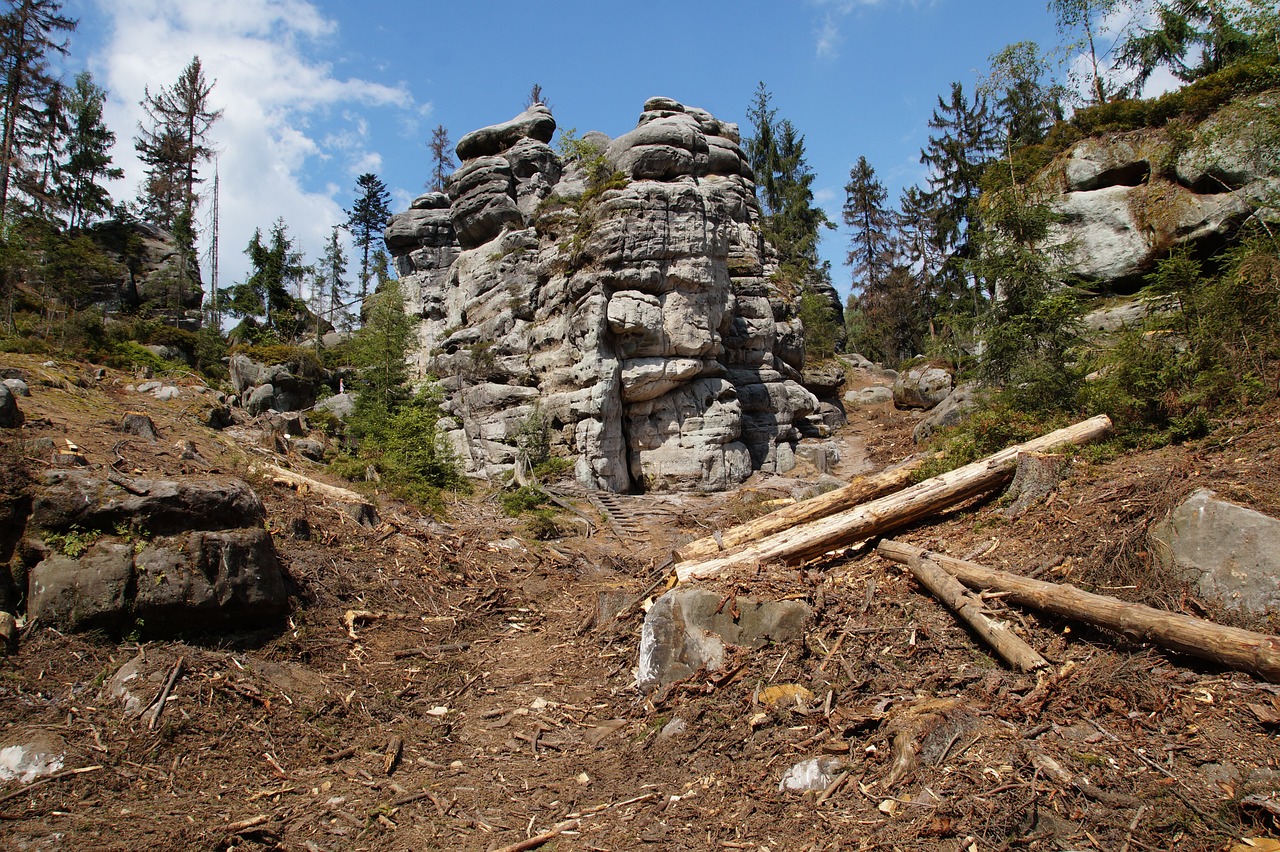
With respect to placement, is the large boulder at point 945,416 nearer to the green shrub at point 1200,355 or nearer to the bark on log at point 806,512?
the green shrub at point 1200,355

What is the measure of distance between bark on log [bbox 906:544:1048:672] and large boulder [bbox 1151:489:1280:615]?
1.61m

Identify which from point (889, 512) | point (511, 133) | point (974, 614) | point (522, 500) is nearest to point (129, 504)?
point (974, 614)

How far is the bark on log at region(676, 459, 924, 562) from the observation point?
9703mm

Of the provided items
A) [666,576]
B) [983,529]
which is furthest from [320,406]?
[983,529]

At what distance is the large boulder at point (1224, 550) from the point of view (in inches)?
212

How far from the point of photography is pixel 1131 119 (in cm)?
1923

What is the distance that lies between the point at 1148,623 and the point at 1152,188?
17925mm

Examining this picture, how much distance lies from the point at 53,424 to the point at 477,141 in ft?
89.2

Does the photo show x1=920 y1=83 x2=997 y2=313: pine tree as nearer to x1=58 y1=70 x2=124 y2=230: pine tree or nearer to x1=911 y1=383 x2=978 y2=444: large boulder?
x1=911 y1=383 x2=978 y2=444: large boulder

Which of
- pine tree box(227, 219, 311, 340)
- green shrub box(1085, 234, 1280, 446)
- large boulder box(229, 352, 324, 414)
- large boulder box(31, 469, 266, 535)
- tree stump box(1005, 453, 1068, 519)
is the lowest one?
tree stump box(1005, 453, 1068, 519)

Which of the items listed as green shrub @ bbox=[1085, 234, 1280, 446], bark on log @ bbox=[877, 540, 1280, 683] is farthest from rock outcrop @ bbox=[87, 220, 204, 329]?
green shrub @ bbox=[1085, 234, 1280, 446]

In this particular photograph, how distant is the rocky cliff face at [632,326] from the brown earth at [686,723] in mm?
12767

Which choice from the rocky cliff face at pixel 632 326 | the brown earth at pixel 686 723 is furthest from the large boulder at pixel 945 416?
the brown earth at pixel 686 723

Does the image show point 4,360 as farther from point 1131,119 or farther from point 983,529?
point 1131,119
